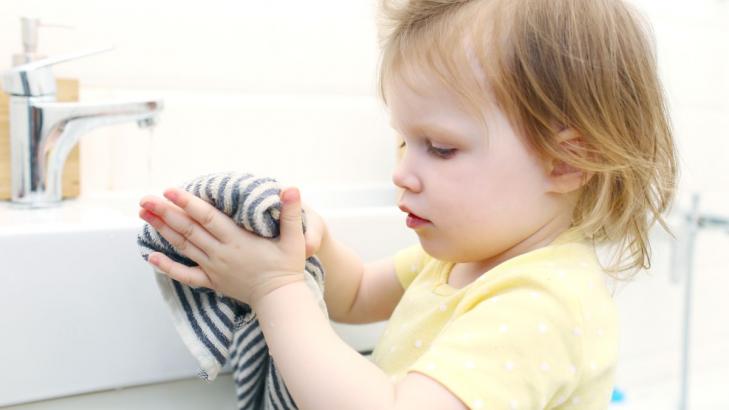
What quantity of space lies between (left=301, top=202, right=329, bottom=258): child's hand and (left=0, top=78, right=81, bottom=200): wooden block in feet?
1.23

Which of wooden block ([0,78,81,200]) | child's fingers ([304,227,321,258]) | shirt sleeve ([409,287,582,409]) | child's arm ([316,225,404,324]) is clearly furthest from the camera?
wooden block ([0,78,81,200])

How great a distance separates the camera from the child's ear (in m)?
0.62

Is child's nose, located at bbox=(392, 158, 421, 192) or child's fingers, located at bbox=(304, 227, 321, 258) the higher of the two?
child's nose, located at bbox=(392, 158, 421, 192)

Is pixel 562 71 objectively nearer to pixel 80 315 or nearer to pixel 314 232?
pixel 314 232

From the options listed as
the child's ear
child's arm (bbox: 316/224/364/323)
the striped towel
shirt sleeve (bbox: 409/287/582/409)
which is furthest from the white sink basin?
the child's ear

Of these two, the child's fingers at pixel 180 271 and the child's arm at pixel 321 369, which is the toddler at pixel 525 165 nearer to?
the child's arm at pixel 321 369

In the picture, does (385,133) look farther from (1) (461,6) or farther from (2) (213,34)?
(1) (461,6)

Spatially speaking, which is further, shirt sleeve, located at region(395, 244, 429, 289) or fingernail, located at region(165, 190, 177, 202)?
shirt sleeve, located at region(395, 244, 429, 289)

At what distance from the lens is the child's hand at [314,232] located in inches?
25.9

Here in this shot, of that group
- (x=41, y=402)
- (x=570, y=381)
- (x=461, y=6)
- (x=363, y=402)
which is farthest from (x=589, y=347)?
(x=41, y=402)

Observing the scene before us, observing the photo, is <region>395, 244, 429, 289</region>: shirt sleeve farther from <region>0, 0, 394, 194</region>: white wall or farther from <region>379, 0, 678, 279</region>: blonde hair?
<region>0, 0, 394, 194</region>: white wall

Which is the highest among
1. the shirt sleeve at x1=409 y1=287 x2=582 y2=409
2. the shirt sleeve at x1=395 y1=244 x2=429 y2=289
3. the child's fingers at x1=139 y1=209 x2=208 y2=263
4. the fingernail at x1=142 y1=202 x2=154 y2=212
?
the fingernail at x1=142 y1=202 x2=154 y2=212

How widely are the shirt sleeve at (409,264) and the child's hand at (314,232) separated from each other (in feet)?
0.34

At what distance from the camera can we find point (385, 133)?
1.19m
